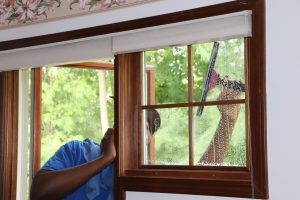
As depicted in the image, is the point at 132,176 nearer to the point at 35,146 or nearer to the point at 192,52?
the point at 192,52

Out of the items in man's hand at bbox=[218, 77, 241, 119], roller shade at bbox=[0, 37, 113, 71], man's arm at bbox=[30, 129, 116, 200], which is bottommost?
man's arm at bbox=[30, 129, 116, 200]

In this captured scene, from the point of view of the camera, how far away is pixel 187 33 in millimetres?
2000

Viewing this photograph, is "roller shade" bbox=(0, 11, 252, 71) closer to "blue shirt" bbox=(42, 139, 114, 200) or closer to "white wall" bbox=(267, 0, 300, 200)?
"white wall" bbox=(267, 0, 300, 200)

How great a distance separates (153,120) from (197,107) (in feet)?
0.79

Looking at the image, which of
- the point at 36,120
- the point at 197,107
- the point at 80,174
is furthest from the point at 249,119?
the point at 36,120

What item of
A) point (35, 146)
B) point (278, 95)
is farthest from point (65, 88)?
point (278, 95)

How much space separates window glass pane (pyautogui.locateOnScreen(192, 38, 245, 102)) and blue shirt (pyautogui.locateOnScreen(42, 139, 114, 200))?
23.5 inches

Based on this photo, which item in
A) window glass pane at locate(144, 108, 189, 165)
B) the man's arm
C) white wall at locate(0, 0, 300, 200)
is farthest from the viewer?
the man's arm

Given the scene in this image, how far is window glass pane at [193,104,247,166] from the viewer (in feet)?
6.55

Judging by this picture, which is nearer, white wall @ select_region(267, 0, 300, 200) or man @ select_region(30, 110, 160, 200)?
white wall @ select_region(267, 0, 300, 200)

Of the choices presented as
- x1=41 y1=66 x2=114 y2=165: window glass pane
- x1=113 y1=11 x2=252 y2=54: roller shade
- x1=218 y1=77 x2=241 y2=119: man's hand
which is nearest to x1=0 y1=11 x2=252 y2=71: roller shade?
x1=113 y1=11 x2=252 y2=54: roller shade

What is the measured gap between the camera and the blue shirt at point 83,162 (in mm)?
2324

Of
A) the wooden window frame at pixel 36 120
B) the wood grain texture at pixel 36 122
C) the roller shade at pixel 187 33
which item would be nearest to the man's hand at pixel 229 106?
the roller shade at pixel 187 33

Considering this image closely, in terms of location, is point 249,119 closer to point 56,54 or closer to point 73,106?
point 56,54
